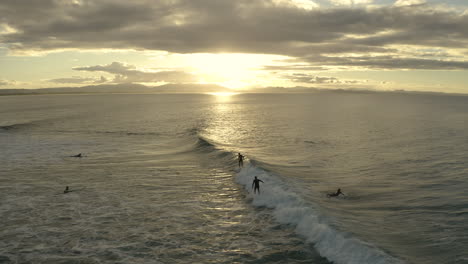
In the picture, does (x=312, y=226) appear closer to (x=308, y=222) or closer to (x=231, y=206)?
(x=308, y=222)

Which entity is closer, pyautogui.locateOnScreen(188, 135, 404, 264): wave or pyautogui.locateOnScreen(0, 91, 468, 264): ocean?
pyautogui.locateOnScreen(188, 135, 404, 264): wave

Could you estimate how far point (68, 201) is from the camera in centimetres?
2575

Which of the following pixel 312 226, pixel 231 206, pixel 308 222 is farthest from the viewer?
pixel 231 206

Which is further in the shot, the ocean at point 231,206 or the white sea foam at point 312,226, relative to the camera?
the ocean at point 231,206

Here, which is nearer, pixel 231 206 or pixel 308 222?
pixel 308 222

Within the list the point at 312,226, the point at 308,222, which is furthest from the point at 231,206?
the point at 312,226

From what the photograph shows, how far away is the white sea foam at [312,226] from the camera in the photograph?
54.8ft

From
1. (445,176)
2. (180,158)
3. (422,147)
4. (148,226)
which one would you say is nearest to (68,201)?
(148,226)

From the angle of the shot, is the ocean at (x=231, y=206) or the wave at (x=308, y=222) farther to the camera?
the ocean at (x=231, y=206)

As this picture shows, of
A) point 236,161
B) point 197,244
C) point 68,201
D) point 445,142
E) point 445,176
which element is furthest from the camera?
point 445,142

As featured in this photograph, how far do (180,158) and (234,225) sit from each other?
2296 centimetres

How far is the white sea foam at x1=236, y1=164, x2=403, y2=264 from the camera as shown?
16703mm

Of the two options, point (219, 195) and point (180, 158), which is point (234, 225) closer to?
point (219, 195)

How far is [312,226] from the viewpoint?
67.7 ft
